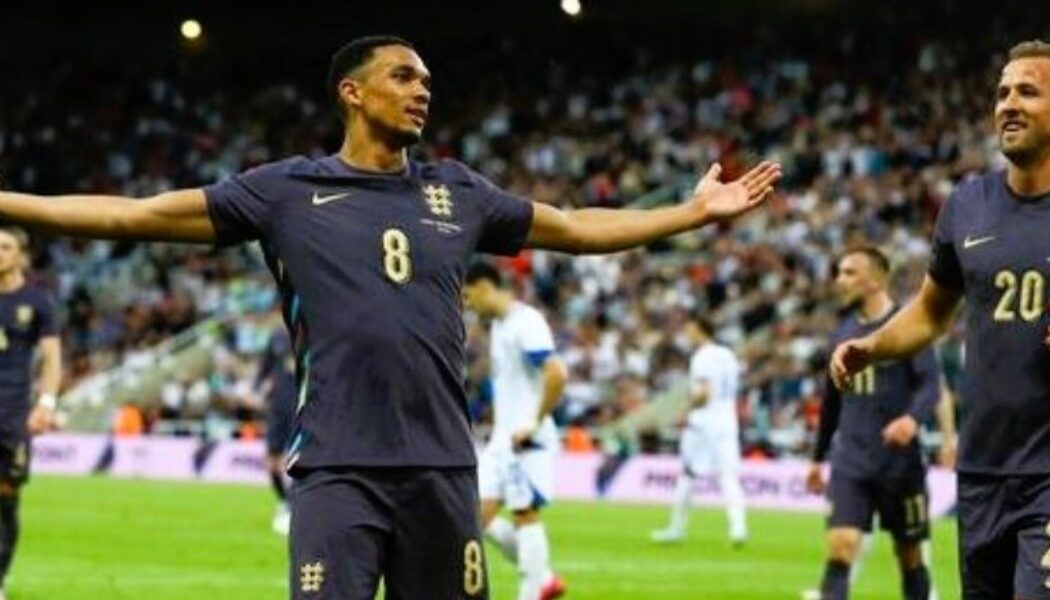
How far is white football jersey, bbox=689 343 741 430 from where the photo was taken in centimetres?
2544

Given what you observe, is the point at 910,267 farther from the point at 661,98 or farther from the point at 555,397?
the point at 555,397

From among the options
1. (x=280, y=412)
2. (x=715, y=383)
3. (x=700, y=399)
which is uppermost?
(x=715, y=383)

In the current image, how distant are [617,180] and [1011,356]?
3674 centimetres

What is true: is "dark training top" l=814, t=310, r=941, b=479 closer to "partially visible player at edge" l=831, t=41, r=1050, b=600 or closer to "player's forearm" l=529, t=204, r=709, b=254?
"partially visible player at edge" l=831, t=41, r=1050, b=600

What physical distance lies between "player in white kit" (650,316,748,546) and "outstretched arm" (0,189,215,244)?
671 inches

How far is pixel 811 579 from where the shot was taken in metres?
20.3

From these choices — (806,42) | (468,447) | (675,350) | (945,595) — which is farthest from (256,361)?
(468,447)

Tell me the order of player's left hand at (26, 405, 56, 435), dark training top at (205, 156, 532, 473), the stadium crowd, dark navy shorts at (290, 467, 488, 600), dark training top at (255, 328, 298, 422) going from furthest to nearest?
the stadium crowd → dark training top at (255, 328, 298, 422) → player's left hand at (26, 405, 56, 435) → dark training top at (205, 156, 532, 473) → dark navy shorts at (290, 467, 488, 600)

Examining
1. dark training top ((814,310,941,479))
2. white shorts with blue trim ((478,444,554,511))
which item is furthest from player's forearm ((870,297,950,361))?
white shorts with blue trim ((478,444,554,511))

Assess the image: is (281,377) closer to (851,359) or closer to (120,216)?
(851,359)

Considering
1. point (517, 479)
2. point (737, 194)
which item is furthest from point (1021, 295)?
point (517, 479)

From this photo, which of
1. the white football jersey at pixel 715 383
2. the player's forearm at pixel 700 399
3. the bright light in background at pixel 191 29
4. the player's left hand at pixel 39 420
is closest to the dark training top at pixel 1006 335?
the player's left hand at pixel 39 420

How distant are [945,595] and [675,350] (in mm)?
19733

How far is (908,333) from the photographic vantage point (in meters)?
9.17
